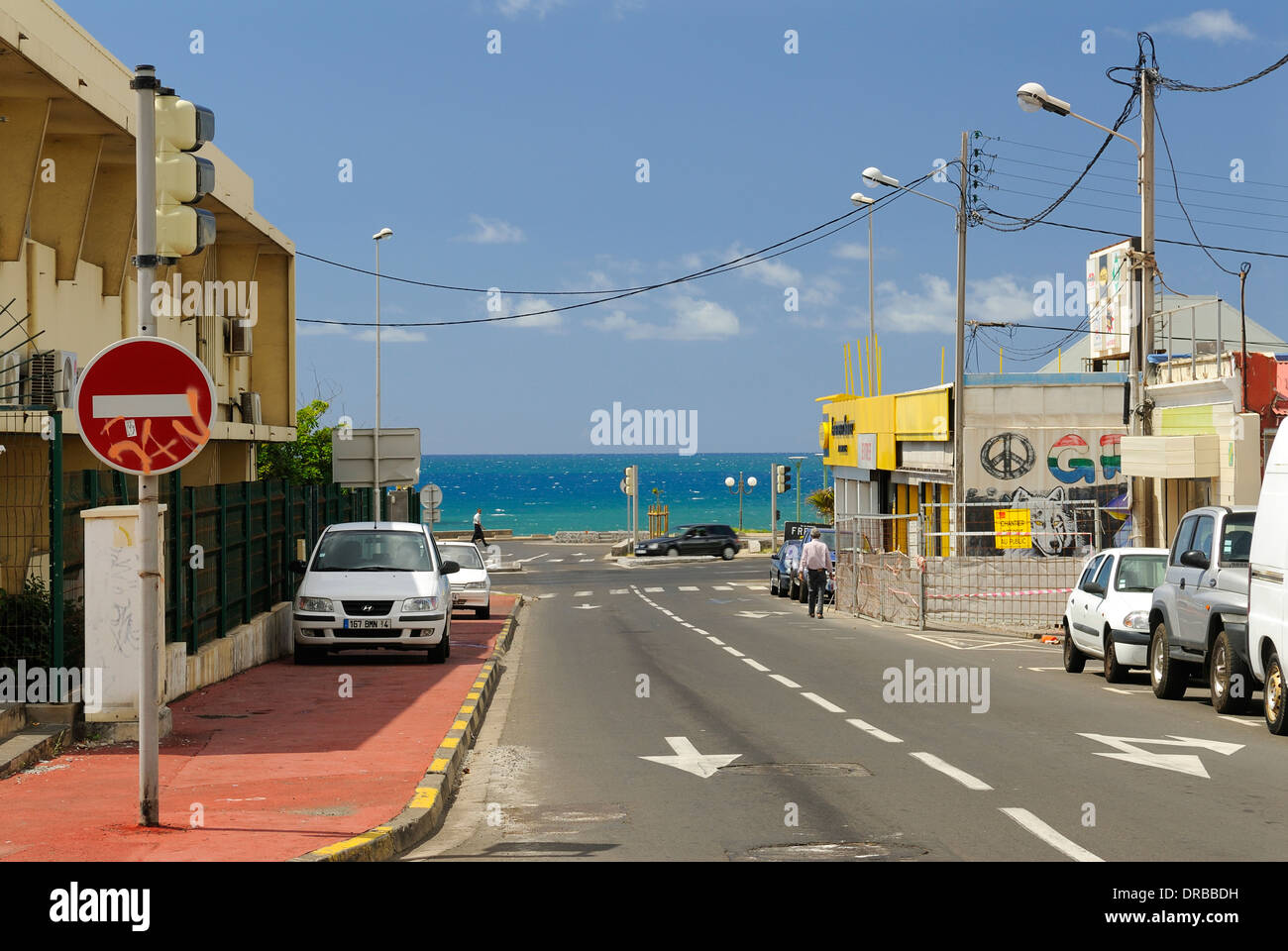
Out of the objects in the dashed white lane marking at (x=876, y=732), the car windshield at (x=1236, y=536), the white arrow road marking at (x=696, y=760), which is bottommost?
the dashed white lane marking at (x=876, y=732)

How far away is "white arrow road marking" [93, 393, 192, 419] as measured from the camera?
805cm

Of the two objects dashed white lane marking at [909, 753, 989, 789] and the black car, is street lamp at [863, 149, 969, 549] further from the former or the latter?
the black car

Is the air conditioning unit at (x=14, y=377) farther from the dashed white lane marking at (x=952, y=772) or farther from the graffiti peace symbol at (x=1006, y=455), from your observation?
the graffiti peace symbol at (x=1006, y=455)

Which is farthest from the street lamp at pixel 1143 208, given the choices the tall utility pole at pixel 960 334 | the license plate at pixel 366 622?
the license plate at pixel 366 622

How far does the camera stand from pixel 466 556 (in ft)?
105

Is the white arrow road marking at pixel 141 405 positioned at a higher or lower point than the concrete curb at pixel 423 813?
higher

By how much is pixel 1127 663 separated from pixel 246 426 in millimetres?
17129

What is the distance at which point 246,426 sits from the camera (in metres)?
28.0

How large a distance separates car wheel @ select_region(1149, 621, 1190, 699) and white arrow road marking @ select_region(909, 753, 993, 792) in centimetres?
538

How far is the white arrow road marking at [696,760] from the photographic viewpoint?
1094 centimetres

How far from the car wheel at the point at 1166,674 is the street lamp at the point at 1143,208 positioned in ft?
32.7

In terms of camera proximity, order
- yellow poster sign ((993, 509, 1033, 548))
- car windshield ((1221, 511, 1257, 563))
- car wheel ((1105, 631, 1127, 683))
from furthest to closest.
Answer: yellow poster sign ((993, 509, 1033, 548))
car wheel ((1105, 631, 1127, 683))
car windshield ((1221, 511, 1257, 563))

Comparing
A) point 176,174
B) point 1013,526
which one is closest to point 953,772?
point 176,174

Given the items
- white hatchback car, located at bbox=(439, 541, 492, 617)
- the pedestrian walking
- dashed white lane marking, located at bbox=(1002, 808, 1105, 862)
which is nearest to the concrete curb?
dashed white lane marking, located at bbox=(1002, 808, 1105, 862)
